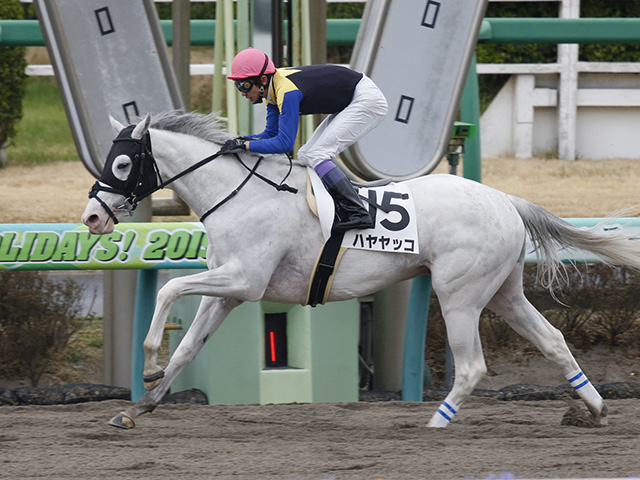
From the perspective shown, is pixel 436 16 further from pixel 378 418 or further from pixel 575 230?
pixel 378 418

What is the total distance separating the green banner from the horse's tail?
178 cm

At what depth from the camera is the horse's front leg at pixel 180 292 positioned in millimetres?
4543

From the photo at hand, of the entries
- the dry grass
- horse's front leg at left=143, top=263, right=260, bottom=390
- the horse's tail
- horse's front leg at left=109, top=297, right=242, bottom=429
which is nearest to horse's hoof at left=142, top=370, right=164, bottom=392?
horse's front leg at left=143, top=263, right=260, bottom=390

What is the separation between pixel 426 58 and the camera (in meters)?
6.08

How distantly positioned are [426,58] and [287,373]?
2.11 meters

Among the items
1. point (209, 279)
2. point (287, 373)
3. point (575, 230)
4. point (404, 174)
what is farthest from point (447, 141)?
point (209, 279)

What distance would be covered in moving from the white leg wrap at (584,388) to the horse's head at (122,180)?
2.32 meters

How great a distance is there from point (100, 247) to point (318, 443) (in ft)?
5.74

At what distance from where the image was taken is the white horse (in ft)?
15.2

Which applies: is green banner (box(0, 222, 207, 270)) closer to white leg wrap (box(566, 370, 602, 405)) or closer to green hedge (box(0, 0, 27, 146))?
white leg wrap (box(566, 370, 602, 405))

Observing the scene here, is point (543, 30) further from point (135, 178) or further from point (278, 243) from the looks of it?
point (135, 178)

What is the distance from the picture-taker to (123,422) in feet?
15.5

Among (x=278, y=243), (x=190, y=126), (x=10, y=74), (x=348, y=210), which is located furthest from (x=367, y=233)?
(x=10, y=74)

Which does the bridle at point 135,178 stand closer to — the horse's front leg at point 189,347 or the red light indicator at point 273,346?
the horse's front leg at point 189,347
